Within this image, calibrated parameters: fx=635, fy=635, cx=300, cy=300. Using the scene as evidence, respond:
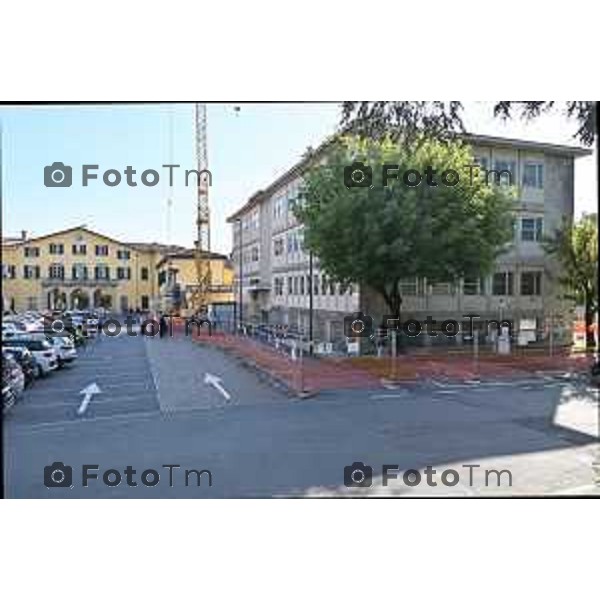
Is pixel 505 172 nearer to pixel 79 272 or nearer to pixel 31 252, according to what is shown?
pixel 79 272

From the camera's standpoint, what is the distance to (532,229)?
266 inches

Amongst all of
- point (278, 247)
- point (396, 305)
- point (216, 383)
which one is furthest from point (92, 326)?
point (396, 305)

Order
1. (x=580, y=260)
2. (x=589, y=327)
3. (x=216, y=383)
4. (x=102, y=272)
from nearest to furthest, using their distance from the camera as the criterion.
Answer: (x=580, y=260), (x=589, y=327), (x=102, y=272), (x=216, y=383)

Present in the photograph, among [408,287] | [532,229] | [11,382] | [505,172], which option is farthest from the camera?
→ [408,287]

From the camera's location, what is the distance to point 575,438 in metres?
6.99

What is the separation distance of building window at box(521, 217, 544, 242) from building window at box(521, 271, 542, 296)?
1.22 ft

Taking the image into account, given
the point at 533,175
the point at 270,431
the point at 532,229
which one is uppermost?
the point at 533,175

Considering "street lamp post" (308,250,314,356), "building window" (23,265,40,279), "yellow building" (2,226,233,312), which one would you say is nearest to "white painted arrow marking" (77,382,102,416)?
"yellow building" (2,226,233,312)

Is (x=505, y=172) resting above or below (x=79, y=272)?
above

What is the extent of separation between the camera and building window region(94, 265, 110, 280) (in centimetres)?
731

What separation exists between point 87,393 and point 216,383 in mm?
2026

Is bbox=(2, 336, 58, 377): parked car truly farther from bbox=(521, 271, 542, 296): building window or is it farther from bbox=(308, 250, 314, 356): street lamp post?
bbox=(521, 271, 542, 296): building window

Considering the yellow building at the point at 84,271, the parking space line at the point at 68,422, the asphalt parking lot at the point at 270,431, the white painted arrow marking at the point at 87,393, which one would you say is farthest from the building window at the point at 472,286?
the white painted arrow marking at the point at 87,393

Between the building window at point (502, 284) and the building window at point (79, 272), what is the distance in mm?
4677
